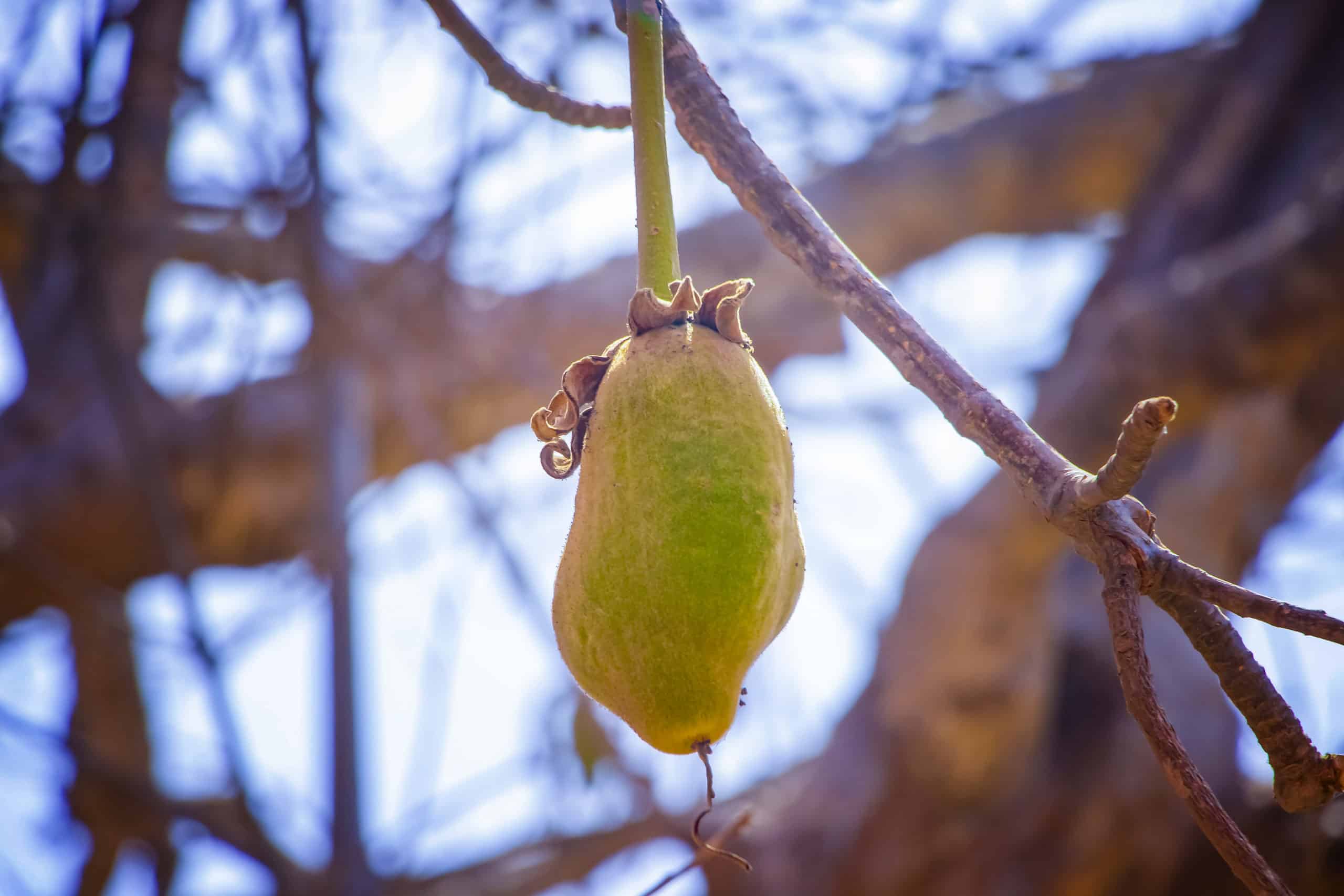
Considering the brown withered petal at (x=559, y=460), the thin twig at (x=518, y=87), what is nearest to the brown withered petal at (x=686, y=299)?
the brown withered petal at (x=559, y=460)

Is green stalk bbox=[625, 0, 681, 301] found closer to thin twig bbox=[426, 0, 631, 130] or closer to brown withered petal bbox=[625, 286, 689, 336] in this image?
brown withered petal bbox=[625, 286, 689, 336]

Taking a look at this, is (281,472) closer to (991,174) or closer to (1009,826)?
(1009,826)

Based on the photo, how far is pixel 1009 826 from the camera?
7.02 feet

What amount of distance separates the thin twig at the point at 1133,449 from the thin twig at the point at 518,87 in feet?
1.50

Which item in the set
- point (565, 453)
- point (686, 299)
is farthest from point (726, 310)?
point (565, 453)

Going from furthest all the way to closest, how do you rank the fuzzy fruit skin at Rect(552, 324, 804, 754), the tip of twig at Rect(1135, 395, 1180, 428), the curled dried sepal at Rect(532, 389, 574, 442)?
the curled dried sepal at Rect(532, 389, 574, 442), the fuzzy fruit skin at Rect(552, 324, 804, 754), the tip of twig at Rect(1135, 395, 1180, 428)

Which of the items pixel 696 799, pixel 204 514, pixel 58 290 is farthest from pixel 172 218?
pixel 696 799

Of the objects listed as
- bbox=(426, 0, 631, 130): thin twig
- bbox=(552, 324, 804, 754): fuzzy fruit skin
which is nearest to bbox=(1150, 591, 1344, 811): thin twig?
bbox=(552, 324, 804, 754): fuzzy fruit skin

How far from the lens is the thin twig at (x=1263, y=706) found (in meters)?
0.47

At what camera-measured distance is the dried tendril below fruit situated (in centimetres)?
51

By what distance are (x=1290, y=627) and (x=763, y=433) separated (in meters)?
0.25

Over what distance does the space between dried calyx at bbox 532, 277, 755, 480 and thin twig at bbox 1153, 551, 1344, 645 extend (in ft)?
0.85

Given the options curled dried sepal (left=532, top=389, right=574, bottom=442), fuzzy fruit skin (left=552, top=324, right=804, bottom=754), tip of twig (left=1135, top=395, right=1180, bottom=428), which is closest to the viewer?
tip of twig (left=1135, top=395, right=1180, bottom=428)

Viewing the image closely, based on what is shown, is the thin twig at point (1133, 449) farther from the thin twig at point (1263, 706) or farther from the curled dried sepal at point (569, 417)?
the curled dried sepal at point (569, 417)
